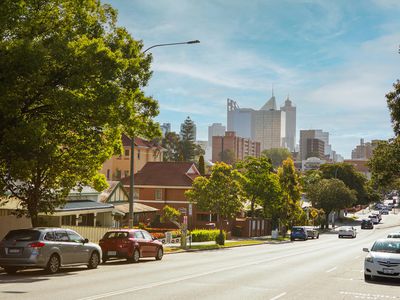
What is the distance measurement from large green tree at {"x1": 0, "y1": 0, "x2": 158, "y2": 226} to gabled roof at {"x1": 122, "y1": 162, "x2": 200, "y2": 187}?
138 ft

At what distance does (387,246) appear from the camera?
1961 centimetres

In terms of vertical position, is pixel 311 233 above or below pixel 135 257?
below

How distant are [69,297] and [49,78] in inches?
340

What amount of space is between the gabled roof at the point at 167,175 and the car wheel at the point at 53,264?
149 feet

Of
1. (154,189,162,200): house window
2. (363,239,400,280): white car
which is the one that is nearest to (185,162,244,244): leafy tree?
(154,189,162,200): house window

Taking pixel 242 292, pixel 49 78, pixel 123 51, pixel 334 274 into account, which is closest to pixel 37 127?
pixel 49 78

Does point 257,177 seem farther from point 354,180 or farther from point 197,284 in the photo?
point 354,180

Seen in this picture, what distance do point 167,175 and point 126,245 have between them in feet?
138

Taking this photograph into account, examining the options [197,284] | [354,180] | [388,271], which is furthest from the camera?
[354,180]

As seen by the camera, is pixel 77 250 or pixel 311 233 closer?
pixel 77 250

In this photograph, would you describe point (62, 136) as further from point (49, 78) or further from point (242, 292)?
point (242, 292)

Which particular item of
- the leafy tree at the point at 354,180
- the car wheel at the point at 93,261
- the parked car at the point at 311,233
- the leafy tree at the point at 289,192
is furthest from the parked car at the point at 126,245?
the leafy tree at the point at 354,180

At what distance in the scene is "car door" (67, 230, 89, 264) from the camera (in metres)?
20.7

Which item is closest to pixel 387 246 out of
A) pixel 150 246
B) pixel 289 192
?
pixel 150 246
